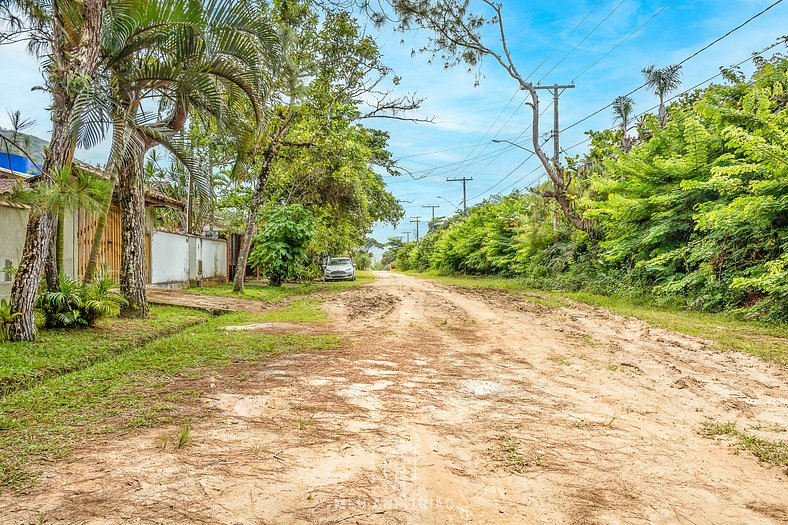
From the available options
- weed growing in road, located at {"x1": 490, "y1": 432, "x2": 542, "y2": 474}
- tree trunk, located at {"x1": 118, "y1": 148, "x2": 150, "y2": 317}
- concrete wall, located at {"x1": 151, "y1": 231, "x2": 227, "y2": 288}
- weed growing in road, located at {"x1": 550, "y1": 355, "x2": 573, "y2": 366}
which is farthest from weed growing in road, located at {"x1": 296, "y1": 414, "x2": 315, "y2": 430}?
concrete wall, located at {"x1": 151, "y1": 231, "x2": 227, "y2": 288}

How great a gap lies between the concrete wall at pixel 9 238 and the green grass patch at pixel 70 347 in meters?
1.68

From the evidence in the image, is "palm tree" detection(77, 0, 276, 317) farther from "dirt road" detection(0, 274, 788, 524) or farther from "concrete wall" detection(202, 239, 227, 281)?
"concrete wall" detection(202, 239, 227, 281)

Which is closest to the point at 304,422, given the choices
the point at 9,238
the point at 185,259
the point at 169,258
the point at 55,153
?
the point at 55,153

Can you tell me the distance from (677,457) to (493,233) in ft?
81.5

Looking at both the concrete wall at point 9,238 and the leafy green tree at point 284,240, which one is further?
the leafy green tree at point 284,240

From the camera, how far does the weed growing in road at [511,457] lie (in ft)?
9.65

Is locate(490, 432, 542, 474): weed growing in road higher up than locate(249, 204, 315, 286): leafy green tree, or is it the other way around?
locate(249, 204, 315, 286): leafy green tree

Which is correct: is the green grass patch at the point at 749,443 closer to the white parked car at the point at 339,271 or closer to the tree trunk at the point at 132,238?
the tree trunk at the point at 132,238

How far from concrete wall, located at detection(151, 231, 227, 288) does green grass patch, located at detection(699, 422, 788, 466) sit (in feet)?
45.2

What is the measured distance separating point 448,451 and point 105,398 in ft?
9.60

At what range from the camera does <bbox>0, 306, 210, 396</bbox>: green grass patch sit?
4891 mm

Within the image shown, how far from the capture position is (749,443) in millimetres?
3354

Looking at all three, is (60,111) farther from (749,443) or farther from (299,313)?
(749,443)

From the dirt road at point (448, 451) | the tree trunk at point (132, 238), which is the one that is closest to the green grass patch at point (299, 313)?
the tree trunk at point (132, 238)
